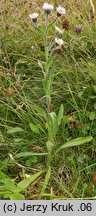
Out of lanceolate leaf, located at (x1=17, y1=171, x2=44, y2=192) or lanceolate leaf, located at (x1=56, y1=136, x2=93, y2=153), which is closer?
lanceolate leaf, located at (x1=17, y1=171, x2=44, y2=192)

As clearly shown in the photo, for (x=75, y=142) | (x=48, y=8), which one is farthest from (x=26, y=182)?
(x=48, y=8)

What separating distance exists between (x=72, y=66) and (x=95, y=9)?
72 cm

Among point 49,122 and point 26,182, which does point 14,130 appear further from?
point 26,182

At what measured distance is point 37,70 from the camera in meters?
1.95

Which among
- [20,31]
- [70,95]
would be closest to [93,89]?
[70,95]

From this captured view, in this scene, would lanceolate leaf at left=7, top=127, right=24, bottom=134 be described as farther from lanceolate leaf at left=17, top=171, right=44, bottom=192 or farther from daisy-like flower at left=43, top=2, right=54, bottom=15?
daisy-like flower at left=43, top=2, right=54, bottom=15

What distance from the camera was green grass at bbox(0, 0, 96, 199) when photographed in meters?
1.46

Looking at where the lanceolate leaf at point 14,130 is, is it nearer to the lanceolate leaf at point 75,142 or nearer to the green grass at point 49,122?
the green grass at point 49,122

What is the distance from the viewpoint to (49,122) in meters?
1.54

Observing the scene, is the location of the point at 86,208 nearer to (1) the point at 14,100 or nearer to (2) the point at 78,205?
(2) the point at 78,205

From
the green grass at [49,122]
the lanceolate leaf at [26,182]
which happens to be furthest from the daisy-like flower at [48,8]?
the lanceolate leaf at [26,182]

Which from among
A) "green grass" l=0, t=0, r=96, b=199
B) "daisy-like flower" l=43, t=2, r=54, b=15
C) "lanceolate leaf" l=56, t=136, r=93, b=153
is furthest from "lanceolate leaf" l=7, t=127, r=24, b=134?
"daisy-like flower" l=43, t=2, r=54, b=15

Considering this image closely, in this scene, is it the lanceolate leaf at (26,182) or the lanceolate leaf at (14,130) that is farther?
the lanceolate leaf at (14,130)

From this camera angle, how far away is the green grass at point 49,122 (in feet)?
4.78
